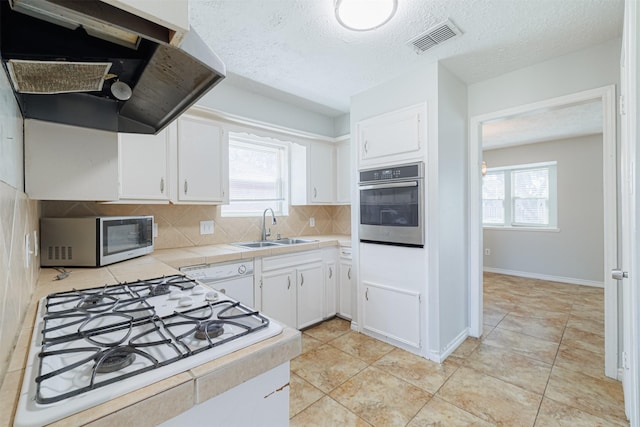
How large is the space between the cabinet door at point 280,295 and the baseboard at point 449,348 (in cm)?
124

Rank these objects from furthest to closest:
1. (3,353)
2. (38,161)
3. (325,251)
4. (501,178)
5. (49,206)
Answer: (501,178), (325,251), (49,206), (38,161), (3,353)

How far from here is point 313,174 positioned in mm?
3348

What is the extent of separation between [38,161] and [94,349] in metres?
1.17

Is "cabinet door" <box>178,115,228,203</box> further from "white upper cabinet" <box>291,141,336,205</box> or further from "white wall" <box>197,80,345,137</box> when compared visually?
"white upper cabinet" <box>291,141,336,205</box>

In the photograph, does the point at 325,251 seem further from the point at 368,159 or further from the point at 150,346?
the point at 150,346

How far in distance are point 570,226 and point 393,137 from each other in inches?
163

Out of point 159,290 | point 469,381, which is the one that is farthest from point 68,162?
point 469,381

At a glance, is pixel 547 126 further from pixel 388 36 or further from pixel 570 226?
pixel 388 36

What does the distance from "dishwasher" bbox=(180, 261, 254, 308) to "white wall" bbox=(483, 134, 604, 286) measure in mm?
4994

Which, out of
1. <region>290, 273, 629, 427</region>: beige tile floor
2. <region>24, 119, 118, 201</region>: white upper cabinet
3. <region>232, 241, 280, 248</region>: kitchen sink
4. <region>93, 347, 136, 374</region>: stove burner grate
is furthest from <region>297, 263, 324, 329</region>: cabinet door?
<region>93, 347, 136, 374</region>: stove burner grate

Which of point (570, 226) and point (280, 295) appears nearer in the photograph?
point (280, 295)

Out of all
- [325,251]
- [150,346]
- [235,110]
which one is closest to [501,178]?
[325,251]

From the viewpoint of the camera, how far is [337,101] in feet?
10.3

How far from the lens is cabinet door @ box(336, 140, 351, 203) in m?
3.44
